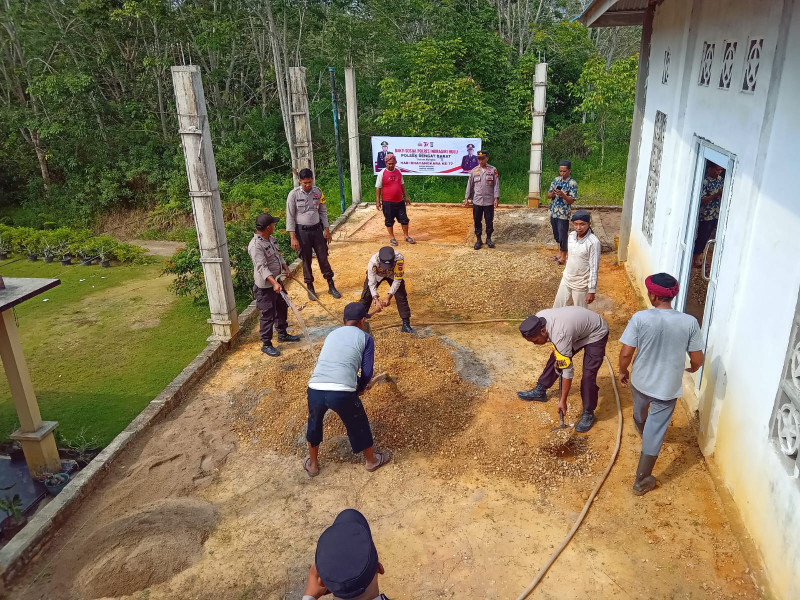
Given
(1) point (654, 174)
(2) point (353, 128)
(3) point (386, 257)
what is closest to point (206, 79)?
(2) point (353, 128)

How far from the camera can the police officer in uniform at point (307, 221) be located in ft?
26.9

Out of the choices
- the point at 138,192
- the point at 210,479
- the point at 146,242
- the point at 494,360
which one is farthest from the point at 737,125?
the point at 138,192

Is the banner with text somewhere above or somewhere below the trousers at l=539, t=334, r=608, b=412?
above

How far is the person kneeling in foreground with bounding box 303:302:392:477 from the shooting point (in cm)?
458

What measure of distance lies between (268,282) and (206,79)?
47.7 ft

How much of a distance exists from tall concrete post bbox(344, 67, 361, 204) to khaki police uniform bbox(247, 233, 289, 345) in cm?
734

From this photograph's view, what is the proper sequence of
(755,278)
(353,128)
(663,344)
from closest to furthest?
(755,278), (663,344), (353,128)

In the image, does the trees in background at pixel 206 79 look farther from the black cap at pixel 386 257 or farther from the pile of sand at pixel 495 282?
the black cap at pixel 386 257

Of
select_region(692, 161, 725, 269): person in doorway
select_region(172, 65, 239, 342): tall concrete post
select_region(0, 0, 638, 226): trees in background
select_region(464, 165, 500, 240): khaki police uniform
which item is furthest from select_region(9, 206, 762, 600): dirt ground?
select_region(0, 0, 638, 226): trees in background

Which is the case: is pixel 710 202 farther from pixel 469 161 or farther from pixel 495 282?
pixel 469 161

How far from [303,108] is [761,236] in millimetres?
8271

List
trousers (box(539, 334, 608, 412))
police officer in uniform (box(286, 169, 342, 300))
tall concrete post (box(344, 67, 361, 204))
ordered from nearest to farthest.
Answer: trousers (box(539, 334, 608, 412))
police officer in uniform (box(286, 169, 342, 300))
tall concrete post (box(344, 67, 361, 204))

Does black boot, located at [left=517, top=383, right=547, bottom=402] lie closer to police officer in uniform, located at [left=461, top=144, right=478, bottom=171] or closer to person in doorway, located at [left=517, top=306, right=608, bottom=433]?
person in doorway, located at [left=517, top=306, right=608, bottom=433]

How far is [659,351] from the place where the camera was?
4.35 m
